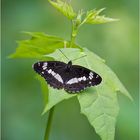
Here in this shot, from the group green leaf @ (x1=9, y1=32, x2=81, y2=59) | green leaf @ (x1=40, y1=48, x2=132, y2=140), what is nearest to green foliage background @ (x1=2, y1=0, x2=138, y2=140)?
green leaf @ (x1=9, y1=32, x2=81, y2=59)

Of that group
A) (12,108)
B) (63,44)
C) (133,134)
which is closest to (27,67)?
(12,108)

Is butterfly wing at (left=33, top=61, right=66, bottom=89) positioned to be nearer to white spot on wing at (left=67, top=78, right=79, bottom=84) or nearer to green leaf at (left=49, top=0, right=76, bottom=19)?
white spot on wing at (left=67, top=78, right=79, bottom=84)

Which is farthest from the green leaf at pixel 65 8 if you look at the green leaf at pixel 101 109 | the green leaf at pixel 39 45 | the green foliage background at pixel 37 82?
the green foliage background at pixel 37 82

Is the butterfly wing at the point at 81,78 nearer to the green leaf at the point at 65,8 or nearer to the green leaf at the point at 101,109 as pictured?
the green leaf at the point at 101,109

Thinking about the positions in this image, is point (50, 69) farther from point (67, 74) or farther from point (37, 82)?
point (37, 82)

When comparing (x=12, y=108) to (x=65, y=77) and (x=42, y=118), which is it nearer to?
(x=42, y=118)

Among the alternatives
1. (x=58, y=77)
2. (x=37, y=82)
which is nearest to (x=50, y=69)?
(x=58, y=77)
